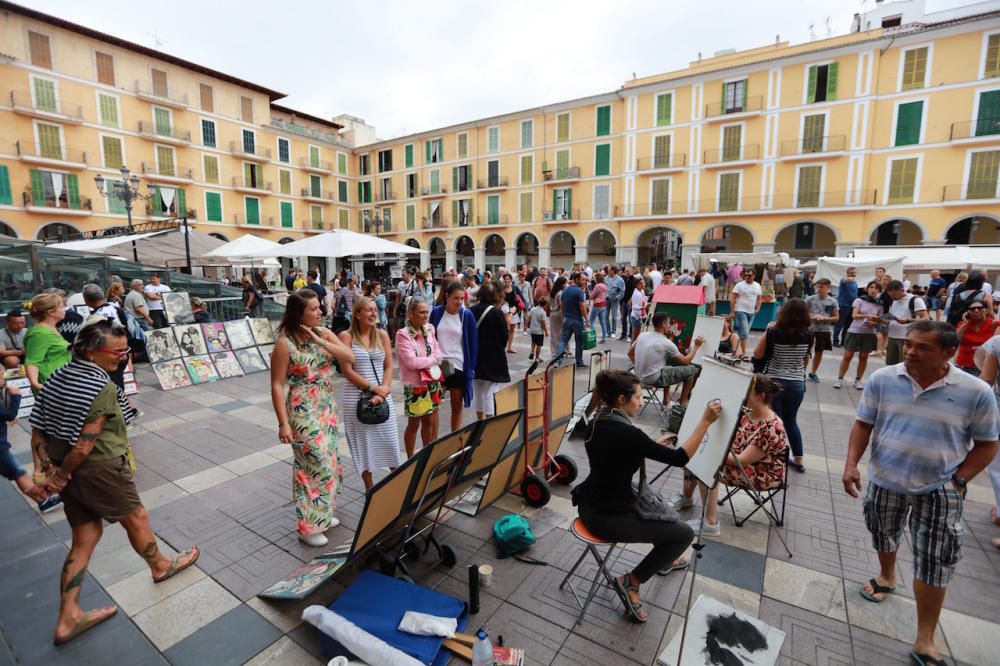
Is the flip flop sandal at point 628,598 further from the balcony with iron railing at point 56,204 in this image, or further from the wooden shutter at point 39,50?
the wooden shutter at point 39,50

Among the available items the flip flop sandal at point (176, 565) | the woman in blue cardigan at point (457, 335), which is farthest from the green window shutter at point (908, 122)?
the flip flop sandal at point (176, 565)

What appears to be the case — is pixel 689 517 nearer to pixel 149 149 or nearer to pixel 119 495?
pixel 119 495

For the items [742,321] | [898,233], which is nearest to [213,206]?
[742,321]

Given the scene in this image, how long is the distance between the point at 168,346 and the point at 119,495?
246 inches

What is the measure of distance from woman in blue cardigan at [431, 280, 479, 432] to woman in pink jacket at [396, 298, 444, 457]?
0.41 meters

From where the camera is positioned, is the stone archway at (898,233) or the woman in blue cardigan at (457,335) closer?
the woman in blue cardigan at (457,335)

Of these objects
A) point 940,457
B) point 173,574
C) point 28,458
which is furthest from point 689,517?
point 28,458

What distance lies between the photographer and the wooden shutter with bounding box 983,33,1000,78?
779 inches

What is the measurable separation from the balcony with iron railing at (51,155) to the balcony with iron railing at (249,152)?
7.89 meters

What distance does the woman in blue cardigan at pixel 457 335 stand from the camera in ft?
15.2

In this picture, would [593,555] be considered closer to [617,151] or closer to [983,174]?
[983,174]

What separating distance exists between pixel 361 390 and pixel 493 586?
1661 millimetres

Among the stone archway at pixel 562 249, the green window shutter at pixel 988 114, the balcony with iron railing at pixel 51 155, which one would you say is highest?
the green window shutter at pixel 988 114

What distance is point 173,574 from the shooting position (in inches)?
120
